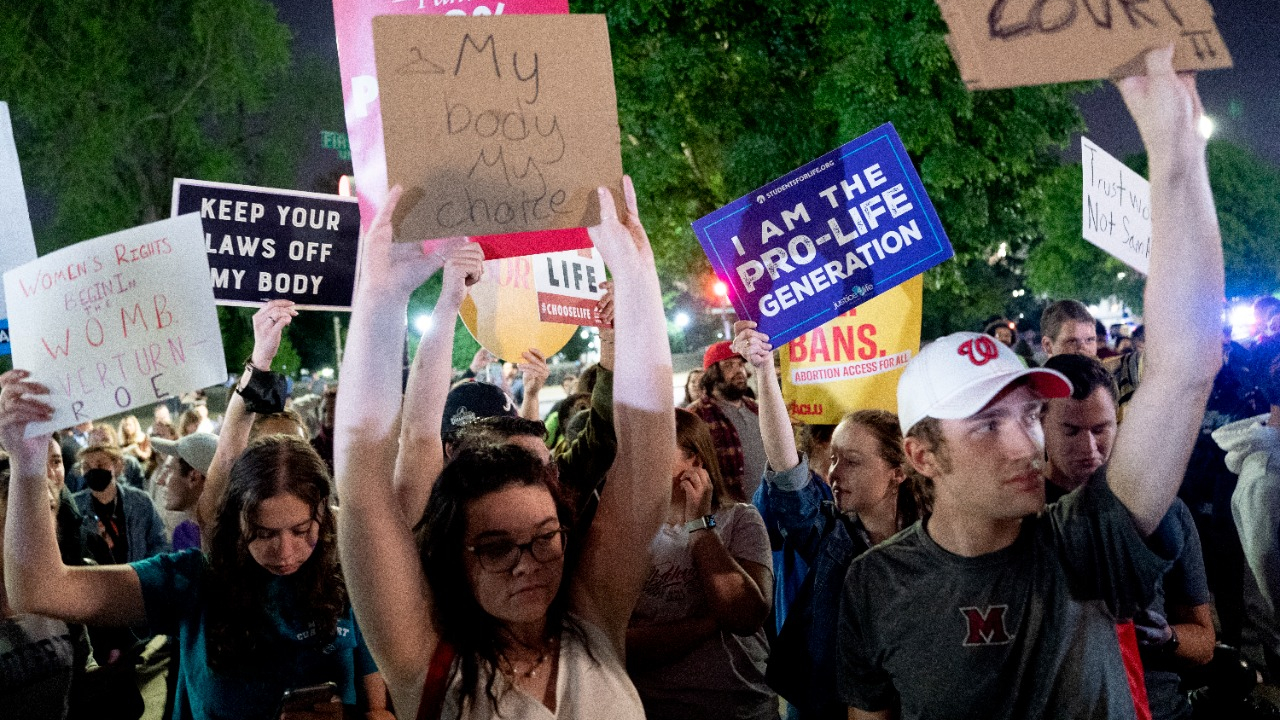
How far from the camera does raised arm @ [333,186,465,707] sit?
80.6 inches

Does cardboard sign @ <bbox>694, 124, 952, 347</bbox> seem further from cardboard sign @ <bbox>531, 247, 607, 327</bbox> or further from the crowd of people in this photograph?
cardboard sign @ <bbox>531, 247, 607, 327</bbox>

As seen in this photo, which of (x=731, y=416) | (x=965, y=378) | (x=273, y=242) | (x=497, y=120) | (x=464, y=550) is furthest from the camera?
(x=731, y=416)

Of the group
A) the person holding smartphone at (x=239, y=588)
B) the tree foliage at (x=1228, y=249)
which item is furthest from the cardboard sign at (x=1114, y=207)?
the tree foliage at (x=1228, y=249)

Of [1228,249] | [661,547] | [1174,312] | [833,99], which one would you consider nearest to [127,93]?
[833,99]

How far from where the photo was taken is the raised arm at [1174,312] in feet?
6.95

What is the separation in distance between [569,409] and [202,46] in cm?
2668

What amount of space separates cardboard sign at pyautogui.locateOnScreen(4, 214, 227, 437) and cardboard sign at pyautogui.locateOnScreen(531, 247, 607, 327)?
2408 millimetres

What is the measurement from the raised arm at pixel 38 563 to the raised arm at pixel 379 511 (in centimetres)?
119

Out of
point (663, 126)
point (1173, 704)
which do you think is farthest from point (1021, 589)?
point (663, 126)

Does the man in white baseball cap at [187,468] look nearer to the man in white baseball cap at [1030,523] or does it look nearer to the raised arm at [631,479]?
the raised arm at [631,479]

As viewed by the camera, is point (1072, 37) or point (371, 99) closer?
point (1072, 37)

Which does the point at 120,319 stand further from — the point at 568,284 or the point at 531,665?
the point at 568,284

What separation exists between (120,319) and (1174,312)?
3009 millimetres

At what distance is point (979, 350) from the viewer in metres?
2.54
